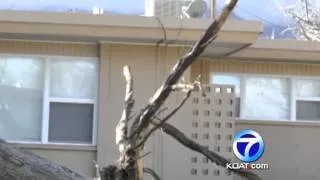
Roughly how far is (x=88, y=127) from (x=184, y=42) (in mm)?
1963

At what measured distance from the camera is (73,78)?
34.2ft

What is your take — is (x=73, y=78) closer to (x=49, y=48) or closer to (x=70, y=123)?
(x=49, y=48)

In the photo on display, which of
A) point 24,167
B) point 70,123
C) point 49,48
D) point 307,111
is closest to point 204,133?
point 70,123

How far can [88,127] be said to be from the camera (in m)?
10.4

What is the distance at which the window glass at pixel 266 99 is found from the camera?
12062 millimetres

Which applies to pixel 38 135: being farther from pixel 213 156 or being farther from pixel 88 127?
pixel 213 156

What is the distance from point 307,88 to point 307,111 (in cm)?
42

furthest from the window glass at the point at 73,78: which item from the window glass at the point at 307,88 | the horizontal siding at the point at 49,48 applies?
the window glass at the point at 307,88

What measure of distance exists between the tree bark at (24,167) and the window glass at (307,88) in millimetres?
9560

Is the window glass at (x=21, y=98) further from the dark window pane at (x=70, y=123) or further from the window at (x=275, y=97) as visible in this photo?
the window at (x=275, y=97)

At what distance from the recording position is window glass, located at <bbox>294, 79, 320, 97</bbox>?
1212 centimetres

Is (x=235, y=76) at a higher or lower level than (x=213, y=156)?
higher

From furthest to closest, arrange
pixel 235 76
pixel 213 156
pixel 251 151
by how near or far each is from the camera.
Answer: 1. pixel 235 76
2. pixel 251 151
3. pixel 213 156

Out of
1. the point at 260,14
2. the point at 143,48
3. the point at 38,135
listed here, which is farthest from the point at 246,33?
the point at 260,14
